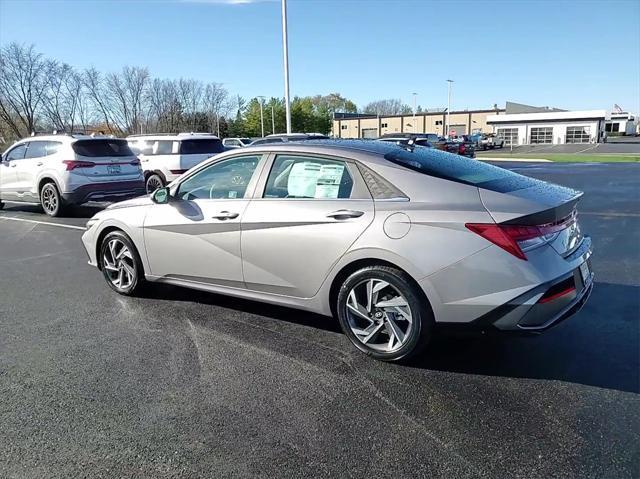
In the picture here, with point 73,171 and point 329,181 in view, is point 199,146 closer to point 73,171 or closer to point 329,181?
point 73,171

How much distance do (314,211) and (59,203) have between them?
28.8 ft

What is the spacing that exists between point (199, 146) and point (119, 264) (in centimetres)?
874

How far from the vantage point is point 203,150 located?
528 inches

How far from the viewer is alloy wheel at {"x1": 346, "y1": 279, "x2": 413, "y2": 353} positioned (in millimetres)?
3441

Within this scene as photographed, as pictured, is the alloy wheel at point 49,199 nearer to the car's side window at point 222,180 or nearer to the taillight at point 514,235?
the car's side window at point 222,180

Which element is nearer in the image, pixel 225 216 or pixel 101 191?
pixel 225 216

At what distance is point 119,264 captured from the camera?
5.18 metres

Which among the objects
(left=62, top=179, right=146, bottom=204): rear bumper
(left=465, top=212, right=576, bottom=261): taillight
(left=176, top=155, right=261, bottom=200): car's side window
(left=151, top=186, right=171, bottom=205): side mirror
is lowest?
(left=62, top=179, right=146, bottom=204): rear bumper

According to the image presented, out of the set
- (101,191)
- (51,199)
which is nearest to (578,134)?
(101,191)

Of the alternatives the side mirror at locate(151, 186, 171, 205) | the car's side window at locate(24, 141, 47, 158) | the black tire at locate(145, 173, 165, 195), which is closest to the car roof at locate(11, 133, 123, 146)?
the car's side window at locate(24, 141, 47, 158)

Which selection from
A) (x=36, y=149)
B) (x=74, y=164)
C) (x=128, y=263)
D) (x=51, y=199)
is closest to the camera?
(x=128, y=263)

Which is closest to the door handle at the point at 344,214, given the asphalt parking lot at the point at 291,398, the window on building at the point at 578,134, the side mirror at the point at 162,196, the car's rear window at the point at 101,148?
the asphalt parking lot at the point at 291,398

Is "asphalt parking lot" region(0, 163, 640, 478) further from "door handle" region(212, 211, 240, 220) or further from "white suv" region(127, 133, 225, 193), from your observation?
"white suv" region(127, 133, 225, 193)

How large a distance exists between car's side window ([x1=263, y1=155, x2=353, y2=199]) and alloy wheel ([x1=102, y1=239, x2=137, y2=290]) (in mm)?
1918
